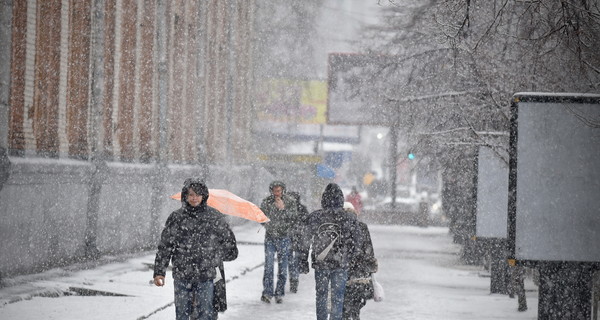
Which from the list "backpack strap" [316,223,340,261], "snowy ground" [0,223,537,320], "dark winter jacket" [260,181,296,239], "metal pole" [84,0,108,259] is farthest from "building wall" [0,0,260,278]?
"backpack strap" [316,223,340,261]

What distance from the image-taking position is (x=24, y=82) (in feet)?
63.6

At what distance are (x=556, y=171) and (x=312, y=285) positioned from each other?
942cm

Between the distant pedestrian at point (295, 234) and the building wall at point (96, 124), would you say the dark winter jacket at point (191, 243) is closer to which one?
the distant pedestrian at point (295, 234)

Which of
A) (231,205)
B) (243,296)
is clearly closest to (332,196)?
(231,205)

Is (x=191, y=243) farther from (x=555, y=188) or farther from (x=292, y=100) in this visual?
(x=292, y=100)

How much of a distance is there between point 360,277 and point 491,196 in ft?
23.7

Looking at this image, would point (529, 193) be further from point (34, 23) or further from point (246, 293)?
Result: point (34, 23)

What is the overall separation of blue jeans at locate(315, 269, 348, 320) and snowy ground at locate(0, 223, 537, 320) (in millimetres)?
2875

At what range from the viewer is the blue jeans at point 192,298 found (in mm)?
9516

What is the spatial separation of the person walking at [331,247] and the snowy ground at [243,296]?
291cm

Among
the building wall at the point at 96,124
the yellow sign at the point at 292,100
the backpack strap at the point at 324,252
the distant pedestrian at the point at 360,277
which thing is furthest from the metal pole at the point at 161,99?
the yellow sign at the point at 292,100

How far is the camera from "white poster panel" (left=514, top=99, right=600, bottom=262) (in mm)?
10531

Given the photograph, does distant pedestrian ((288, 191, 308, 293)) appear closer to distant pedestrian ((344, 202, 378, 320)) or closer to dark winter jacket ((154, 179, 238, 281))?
distant pedestrian ((344, 202, 378, 320))

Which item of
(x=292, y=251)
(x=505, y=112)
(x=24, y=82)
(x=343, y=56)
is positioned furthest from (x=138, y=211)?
(x=343, y=56)
